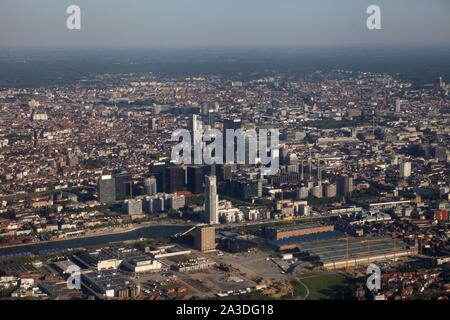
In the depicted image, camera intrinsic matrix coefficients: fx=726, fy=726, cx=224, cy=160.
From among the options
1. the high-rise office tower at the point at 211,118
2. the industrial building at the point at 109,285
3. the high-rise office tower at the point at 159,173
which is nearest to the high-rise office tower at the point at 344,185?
the high-rise office tower at the point at 159,173

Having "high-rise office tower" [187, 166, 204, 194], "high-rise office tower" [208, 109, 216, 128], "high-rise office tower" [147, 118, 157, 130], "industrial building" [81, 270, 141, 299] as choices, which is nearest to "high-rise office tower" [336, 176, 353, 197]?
"high-rise office tower" [187, 166, 204, 194]

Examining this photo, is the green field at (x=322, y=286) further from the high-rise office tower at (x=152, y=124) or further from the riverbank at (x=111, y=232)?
the high-rise office tower at (x=152, y=124)

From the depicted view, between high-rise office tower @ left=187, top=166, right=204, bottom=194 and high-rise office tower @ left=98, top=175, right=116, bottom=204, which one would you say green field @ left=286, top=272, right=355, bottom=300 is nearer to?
high-rise office tower @ left=187, top=166, right=204, bottom=194

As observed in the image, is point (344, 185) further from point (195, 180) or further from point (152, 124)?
point (152, 124)

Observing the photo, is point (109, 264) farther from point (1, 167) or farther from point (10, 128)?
point (10, 128)
